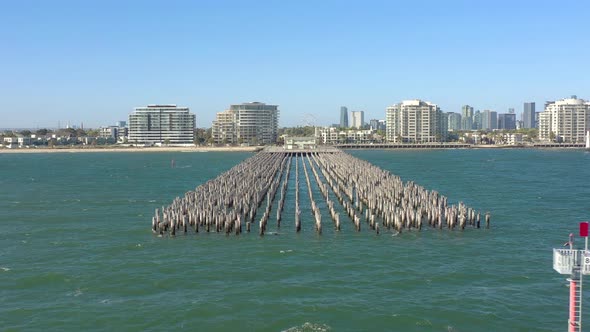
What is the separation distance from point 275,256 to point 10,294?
14796 mm

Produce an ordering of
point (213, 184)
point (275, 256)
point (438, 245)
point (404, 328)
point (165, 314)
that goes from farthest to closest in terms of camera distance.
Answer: point (213, 184)
point (438, 245)
point (275, 256)
point (165, 314)
point (404, 328)

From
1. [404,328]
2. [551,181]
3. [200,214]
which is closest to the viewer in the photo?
[404,328]

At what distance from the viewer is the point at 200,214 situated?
155 feet

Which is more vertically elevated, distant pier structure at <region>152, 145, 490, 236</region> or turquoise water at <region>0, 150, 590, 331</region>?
distant pier structure at <region>152, 145, 490, 236</region>

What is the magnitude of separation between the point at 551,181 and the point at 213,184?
5431 centimetres

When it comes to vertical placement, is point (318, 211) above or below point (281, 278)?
above

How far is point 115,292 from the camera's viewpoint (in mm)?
30812

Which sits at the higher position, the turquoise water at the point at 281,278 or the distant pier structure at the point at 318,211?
the distant pier structure at the point at 318,211

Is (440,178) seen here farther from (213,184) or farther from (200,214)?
(200,214)

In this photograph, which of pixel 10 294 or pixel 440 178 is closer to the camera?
pixel 10 294

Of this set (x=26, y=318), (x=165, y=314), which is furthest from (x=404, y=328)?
(x=26, y=318)

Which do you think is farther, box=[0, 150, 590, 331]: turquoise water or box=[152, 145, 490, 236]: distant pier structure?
box=[152, 145, 490, 236]: distant pier structure

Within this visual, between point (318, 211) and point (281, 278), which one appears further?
point (318, 211)

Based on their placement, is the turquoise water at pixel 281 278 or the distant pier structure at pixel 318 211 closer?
the turquoise water at pixel 281 278
